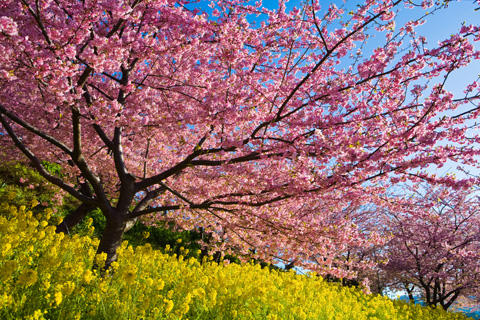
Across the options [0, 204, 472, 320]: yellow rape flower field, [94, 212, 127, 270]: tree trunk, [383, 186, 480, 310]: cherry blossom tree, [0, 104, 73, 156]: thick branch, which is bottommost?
[0, 204, 472, 320]: yellow rape flower field

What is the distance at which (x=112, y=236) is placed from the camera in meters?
6.96

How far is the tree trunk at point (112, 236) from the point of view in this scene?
6859 millimetres

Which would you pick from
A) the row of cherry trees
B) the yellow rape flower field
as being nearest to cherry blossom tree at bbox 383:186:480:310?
the row of cherry trees

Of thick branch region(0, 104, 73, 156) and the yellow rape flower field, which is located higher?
thick branch region(0, 104, 73, 156)

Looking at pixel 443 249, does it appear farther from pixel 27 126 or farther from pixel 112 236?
pixel 27 126

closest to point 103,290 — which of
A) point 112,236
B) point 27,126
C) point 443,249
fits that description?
point 112,236

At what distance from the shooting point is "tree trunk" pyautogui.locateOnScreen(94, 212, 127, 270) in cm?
686

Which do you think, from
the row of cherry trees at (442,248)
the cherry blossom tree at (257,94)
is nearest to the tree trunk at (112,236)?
the cherry blossom tree at (257,94)

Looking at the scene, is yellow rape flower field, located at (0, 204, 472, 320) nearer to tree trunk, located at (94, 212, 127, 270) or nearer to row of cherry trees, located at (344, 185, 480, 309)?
tree trunk, located at (94, 212, 127, 270)

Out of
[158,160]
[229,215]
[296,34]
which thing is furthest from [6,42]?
[158,160]

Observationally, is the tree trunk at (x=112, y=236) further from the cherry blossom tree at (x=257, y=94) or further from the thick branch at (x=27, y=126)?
the thick branch at (x=27, y=126)

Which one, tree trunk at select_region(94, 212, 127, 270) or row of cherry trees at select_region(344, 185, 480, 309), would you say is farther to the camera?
row of cherry trees at select_region(344, 185, 480, 309)

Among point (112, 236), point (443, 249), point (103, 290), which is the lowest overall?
point (103, 290)

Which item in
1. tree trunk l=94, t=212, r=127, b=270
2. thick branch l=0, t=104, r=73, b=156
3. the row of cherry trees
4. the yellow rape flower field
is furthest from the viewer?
the row of cherry trees
